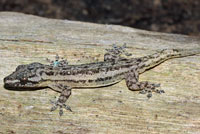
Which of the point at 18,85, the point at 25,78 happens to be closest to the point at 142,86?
the point at 25,78

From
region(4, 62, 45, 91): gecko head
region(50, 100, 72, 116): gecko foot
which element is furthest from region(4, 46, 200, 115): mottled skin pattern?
region(50, 100, 72, 116): gecko foot

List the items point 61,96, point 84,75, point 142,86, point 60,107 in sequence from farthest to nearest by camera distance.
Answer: point 84,75 < point 142,86 < point 61,96 < point 60,107

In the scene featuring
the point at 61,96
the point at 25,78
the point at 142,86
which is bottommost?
the point at 61,96

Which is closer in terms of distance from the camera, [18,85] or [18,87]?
[18,85]

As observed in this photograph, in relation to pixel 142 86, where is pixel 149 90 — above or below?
below

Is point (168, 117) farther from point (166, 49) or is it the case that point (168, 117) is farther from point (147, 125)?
point (166, 49)

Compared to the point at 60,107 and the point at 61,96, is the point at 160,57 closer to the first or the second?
the point at 61,96

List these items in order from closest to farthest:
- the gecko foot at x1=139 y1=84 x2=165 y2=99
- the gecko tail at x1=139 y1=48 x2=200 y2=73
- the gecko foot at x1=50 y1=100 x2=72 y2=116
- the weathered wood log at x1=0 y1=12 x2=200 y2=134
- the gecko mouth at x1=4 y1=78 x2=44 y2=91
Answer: the weathered wood log at x1=0 y1=12 x2=200 y2=134 < the gecko foot at x1=50 y1=100 x2=72 y2=116 < the gecko mouth at x1=4 y1=78 x2=44 y2=91 < the gecko foot at x1=139 y1=84 x2=165 y2=99 < the gecko tail at x1=139 y1=48 x2=200 y2=73

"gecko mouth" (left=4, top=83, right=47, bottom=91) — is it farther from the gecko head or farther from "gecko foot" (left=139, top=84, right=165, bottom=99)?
"gecko foot" (left=139, top=84, right=165, bottom=99)
